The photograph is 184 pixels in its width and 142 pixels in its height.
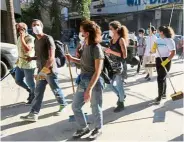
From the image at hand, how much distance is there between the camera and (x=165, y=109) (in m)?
5.61

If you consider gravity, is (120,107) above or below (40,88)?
below

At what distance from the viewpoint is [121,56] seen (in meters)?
5.36

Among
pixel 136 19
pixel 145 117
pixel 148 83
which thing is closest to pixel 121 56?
pixel 145 117

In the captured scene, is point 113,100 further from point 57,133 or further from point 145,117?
point 57,133

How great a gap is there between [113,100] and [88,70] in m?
2.31

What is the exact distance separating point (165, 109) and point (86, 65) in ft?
6.99

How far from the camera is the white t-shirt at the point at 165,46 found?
19.3 feet

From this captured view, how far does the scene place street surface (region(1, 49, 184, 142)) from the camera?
14.8 ft

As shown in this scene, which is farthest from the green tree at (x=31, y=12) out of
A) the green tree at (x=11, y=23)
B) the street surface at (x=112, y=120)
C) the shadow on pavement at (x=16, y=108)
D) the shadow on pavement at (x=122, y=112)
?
the shadow on pavement at (x=122, y=112)

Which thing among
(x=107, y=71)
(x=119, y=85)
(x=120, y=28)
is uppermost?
(x=120, y=28)

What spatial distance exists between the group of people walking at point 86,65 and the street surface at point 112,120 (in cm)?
21

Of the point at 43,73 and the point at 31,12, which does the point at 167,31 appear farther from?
the point at 31,12


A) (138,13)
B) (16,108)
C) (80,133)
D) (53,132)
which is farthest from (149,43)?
(138,13)

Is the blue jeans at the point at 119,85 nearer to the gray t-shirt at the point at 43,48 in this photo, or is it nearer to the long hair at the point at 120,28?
the long hair at the point at 120,28
